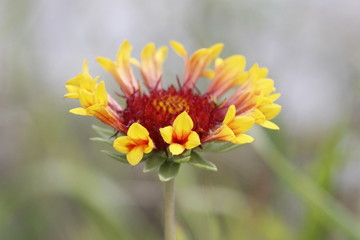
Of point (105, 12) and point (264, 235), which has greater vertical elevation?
point (105, 12)

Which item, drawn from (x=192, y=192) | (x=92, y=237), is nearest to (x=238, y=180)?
(x=192, y=192)

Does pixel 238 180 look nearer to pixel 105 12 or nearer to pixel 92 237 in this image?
pixel 92 237

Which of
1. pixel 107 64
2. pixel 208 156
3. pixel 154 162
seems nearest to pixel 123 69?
pixel 107 64

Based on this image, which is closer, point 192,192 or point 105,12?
point 192,192

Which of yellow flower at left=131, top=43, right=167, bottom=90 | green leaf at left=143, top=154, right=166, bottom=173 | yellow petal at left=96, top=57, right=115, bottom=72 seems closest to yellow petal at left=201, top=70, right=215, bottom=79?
yellow flower at left=131, top=43, right=167, bottom=90

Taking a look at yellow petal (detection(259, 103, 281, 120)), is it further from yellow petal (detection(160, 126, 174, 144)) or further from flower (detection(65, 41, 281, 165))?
yellow petal (detection(160, 126, 174, 144))

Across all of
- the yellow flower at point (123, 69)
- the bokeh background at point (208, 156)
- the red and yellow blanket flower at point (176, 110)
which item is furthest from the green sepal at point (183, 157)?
the bokeh background at point (208, 156)

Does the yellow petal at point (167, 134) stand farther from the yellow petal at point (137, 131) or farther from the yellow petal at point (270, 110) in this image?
the yellow petal at point (270, 110)
